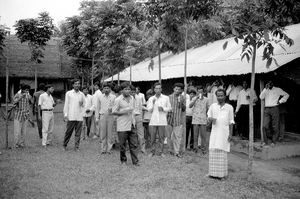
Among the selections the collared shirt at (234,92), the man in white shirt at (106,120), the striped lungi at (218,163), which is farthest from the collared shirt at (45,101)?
the collared shirt at (234,92)

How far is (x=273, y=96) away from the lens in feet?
28.4

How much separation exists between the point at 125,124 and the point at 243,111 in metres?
4.45

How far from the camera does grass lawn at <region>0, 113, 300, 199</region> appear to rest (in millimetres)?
5387

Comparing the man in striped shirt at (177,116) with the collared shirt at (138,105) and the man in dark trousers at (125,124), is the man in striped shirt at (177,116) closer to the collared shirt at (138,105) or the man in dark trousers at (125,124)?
the collared shirt at (138,105)

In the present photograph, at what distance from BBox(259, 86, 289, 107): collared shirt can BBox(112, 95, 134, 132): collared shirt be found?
377 centimetres

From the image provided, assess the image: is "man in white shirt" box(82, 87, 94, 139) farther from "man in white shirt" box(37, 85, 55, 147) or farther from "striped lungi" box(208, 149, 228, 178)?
"striped lungi" box(208, 149, 228, 178)

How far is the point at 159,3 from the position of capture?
26.9ft

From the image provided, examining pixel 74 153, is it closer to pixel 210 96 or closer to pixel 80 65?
pixel 210 96

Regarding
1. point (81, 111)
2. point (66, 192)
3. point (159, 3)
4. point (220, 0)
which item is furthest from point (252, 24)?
point (81, 111)

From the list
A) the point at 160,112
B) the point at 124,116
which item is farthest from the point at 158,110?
the point at 124,116

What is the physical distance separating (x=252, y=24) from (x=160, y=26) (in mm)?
3590

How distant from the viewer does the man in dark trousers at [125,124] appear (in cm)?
730

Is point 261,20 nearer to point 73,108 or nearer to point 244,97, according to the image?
point 244,97

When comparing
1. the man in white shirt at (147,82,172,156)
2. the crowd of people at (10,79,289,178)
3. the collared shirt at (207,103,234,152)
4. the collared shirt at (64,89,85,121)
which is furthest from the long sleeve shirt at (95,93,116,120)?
the collared shirt at (207,103,234,152)
